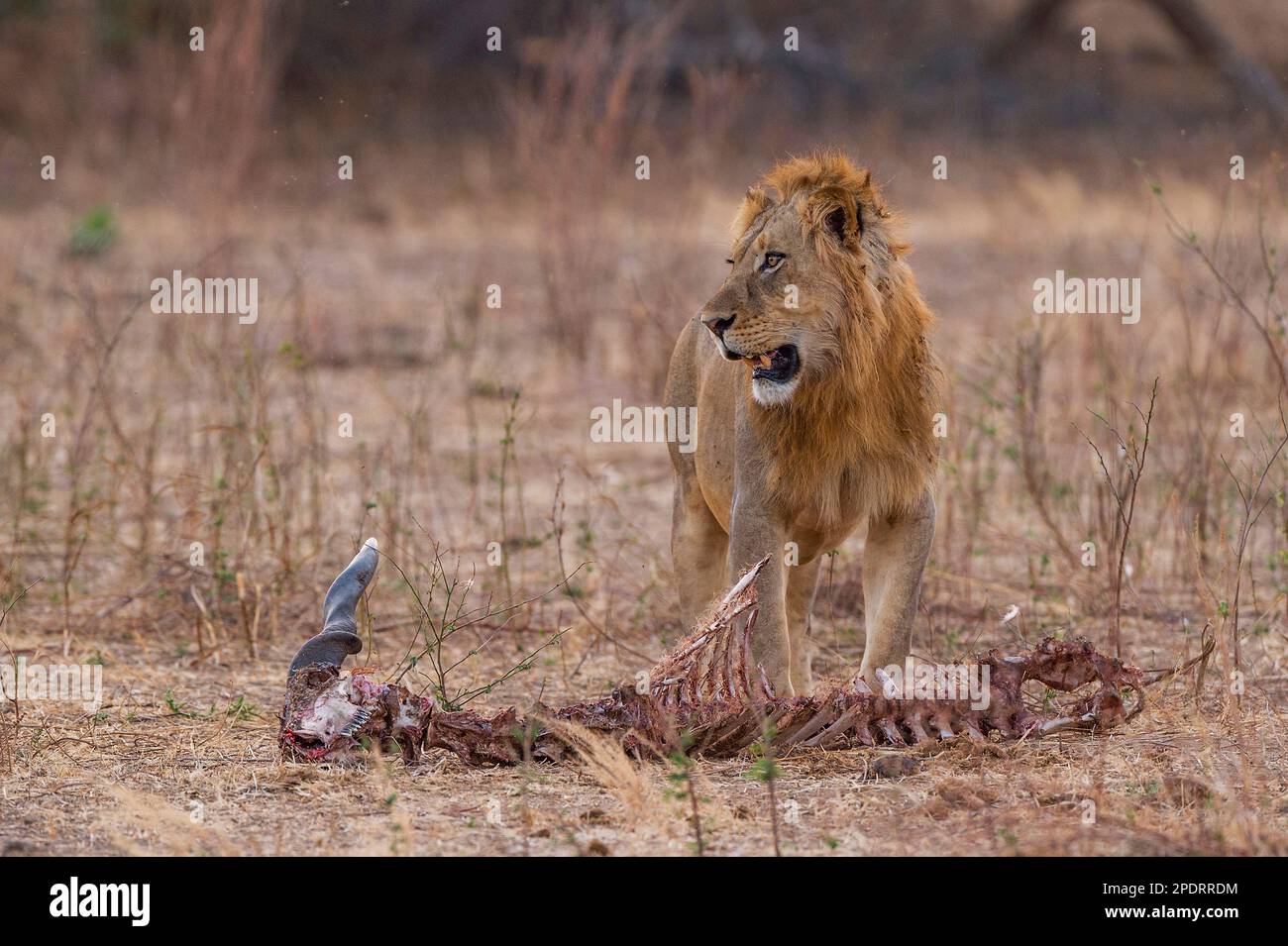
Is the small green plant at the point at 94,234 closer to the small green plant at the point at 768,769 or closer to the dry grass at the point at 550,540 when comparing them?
the dry grass at the point at 550,540

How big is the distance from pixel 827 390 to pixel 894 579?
1.78ft

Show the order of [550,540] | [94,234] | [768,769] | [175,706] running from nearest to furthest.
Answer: [768,769] → [175,706] → [550,540] → [94,234]

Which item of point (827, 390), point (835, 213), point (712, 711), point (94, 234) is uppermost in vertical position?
point (94, 234)

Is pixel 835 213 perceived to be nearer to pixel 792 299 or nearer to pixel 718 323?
pixel 792 299

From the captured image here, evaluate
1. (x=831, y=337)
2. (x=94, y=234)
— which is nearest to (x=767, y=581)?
(x=831, y=337)

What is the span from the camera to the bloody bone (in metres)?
4.58

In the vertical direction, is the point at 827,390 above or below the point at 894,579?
above

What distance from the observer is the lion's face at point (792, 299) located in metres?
4.66

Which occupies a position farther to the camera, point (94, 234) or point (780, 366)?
point (94, 234)

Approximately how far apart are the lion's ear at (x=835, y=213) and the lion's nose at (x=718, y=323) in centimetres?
34

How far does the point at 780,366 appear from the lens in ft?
15.6

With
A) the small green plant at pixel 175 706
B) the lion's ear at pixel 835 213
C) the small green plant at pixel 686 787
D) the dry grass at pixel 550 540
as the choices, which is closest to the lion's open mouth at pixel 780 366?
the lion's ear at pixel 835 213
